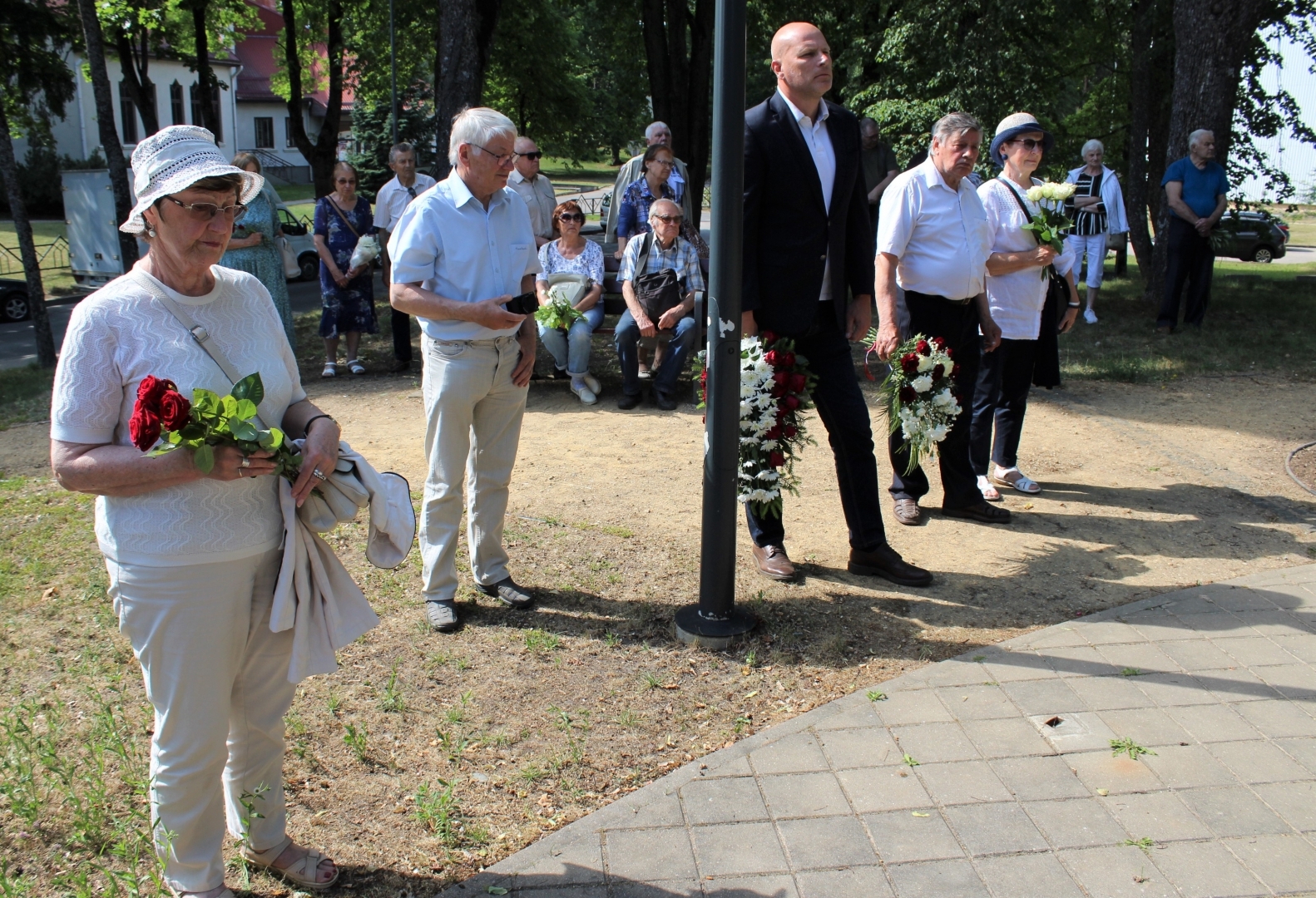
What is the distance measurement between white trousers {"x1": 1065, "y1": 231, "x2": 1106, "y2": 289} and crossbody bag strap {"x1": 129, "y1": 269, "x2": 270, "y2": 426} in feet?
37.9

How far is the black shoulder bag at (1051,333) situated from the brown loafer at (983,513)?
38.3 inches

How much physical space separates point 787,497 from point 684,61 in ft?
44.6

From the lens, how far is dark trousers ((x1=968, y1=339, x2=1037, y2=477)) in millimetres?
6238

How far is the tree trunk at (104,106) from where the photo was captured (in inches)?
479

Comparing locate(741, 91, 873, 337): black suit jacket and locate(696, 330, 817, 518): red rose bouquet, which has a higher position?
locate(741, 91, 873, 337): black suit jacket

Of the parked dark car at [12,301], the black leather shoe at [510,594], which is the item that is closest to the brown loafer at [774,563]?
the black leather shoe at [510,594]

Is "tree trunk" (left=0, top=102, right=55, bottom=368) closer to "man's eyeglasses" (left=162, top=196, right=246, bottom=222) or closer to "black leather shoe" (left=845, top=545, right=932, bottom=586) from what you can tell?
"black leather shoe" (left=845, top=545, right=932, bottom=586)

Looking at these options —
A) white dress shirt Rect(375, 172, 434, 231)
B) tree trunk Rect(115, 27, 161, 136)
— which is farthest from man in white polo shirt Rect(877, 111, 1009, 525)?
tree trunk Rect(115, 27, 161, 136)

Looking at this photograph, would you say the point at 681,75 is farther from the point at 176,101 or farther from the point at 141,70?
the point at 176,101

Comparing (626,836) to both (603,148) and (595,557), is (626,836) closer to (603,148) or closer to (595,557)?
(595,557)

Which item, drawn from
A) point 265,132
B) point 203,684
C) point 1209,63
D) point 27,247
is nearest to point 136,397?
point 203,684

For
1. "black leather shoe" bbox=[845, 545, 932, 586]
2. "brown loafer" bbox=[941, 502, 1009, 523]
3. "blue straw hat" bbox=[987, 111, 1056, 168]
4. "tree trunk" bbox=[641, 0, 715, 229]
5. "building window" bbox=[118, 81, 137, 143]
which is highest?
"building window" bbox=[118, 81, 137, 143]

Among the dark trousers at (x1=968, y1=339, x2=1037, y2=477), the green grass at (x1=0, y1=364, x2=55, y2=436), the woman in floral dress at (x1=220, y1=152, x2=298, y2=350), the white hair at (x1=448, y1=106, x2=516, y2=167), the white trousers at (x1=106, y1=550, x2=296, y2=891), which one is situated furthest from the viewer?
the green grass at (x1=0, y1=364, x2=55, y2=436)

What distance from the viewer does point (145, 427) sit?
2314 mm
